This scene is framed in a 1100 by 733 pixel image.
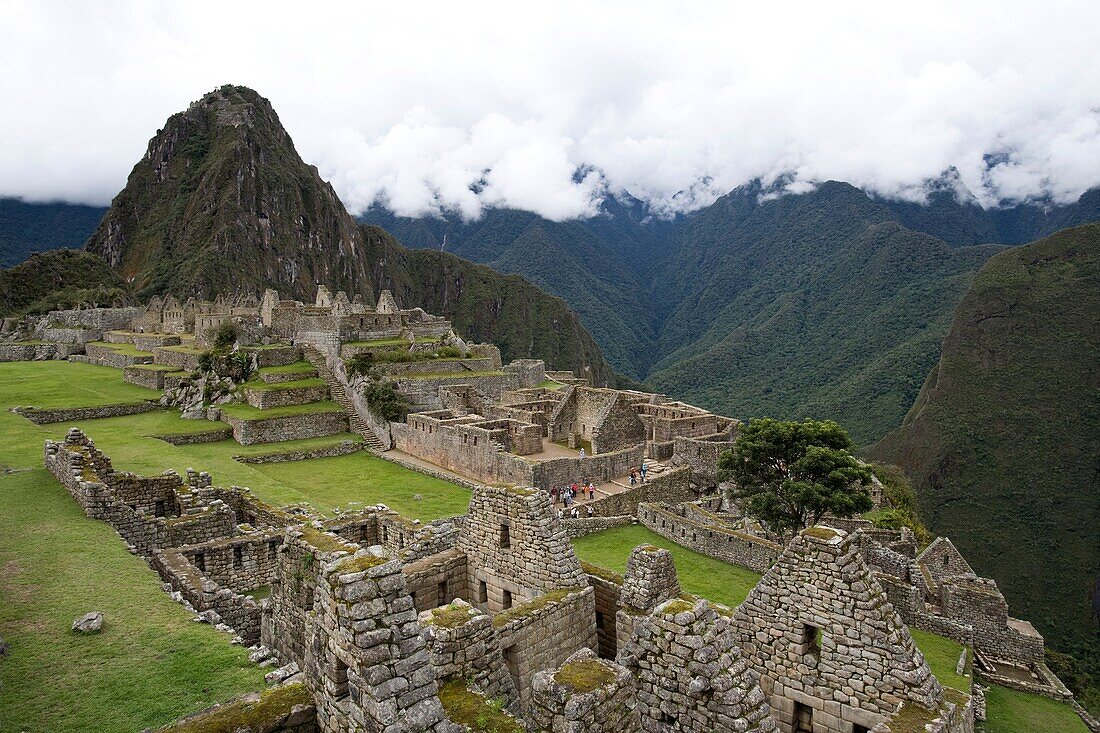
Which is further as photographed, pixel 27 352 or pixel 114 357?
pixel 27 352

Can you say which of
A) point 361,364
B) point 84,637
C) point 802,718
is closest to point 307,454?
point 361,364

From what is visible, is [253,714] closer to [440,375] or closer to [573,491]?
[573,491]

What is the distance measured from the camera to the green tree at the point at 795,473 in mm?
16344

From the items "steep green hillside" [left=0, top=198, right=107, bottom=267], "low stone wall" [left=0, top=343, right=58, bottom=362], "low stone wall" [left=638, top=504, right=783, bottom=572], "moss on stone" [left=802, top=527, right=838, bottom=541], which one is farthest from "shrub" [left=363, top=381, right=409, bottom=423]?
"steep green hillside" [left=0, top=198, right=107, bottom=267]

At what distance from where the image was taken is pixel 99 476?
10188 millimetres

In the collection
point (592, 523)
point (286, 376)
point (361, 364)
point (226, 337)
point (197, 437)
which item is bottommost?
point (592, 523)

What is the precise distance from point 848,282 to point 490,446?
14945 centimetres

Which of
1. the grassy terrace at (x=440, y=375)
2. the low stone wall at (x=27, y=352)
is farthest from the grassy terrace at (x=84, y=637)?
the low stone wall at (x=27, y=352)

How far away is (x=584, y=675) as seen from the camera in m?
3.55

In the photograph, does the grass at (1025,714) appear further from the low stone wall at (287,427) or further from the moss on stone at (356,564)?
the low stone wall at (287,427)

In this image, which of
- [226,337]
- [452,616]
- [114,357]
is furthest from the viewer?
[114,357]

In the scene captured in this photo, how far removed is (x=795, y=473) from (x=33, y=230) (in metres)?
223

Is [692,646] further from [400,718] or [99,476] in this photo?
[99,476]

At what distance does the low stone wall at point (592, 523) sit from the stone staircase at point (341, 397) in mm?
10690
